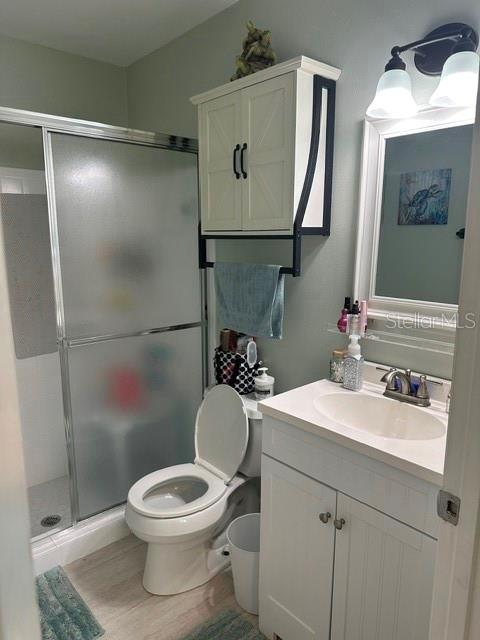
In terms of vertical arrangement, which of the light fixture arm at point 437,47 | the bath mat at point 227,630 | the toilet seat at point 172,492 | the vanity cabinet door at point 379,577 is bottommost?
the bath mat at point 227,630

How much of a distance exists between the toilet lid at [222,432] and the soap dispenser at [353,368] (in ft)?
1.62

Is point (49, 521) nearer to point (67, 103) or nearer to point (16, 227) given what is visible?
point (16, 227)

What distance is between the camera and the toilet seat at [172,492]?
1789mm

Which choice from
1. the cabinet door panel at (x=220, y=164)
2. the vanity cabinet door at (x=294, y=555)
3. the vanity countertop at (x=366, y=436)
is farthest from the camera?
the cabinet door panel at (x=220, y=164)

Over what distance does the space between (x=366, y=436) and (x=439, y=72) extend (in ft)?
3.83

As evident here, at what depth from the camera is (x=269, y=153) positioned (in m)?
1.76

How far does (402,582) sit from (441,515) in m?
0.51

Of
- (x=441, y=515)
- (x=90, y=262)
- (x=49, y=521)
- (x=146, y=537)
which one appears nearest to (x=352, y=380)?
(x=441, y=515)

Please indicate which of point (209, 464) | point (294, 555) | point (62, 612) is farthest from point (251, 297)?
point (62, 612)

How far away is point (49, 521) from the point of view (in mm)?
2238

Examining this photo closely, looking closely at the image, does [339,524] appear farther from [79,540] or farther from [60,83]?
[60,83]

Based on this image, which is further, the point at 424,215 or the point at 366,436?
the point at 424,215

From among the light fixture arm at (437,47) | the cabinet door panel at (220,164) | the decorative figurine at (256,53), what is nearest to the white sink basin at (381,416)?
the cabinet door panel at (220,164)

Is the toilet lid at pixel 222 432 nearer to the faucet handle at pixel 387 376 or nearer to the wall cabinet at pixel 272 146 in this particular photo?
the faucet handle at pixel 387 376
